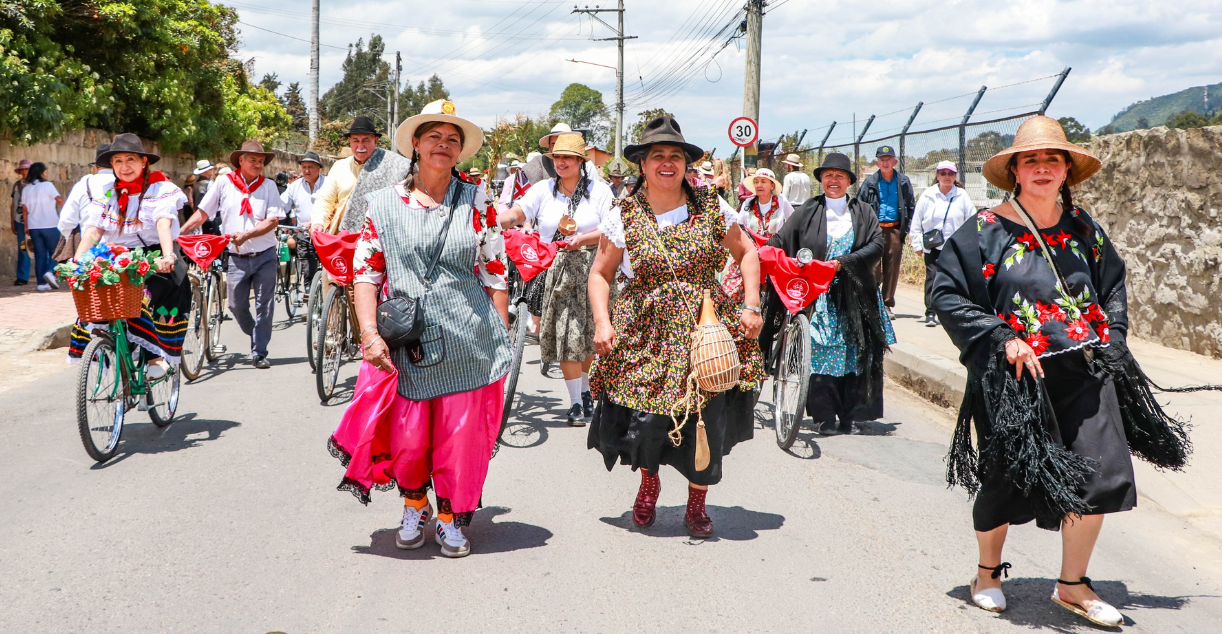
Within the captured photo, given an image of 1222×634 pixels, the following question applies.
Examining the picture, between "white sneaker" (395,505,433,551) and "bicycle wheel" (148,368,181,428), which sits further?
"bicycle wheel" (148,368,181,428)

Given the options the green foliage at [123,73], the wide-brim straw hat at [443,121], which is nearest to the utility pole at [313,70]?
the green foliage at [123,73]

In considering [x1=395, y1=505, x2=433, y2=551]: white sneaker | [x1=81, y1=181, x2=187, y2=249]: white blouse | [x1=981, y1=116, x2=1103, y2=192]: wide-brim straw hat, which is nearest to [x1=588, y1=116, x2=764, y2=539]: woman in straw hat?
[x1=395, y1=505, x2=433, y2=551]: white sneaker

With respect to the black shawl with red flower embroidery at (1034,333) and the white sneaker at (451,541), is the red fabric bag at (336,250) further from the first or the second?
the black shawl with red flower embroidery at (1034,333)

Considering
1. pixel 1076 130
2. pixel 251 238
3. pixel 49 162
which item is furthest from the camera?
pixel 49 162

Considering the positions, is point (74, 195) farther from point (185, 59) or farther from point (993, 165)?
point (185, 59)

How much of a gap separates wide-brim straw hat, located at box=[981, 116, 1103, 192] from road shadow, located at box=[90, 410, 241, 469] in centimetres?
522

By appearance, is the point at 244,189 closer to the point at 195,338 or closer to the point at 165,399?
the point at 195,338

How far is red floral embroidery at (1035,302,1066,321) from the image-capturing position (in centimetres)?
378

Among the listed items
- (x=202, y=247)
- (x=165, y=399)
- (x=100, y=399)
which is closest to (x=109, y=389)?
(x=100, y=399)

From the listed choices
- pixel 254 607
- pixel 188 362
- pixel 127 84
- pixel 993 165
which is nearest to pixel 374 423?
pixel 254 607

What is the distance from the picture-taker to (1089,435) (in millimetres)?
3742

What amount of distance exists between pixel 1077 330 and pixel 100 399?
5491 mm

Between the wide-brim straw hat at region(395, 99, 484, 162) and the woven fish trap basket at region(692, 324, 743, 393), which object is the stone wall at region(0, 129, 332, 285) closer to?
the wide-brim straw hat at region(395, 99, 484, 162)

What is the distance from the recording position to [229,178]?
31.3ft
